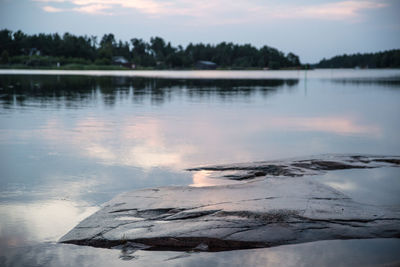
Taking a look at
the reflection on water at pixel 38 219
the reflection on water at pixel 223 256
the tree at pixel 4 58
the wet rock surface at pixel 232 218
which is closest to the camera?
the reflection on water at pixel 223 256

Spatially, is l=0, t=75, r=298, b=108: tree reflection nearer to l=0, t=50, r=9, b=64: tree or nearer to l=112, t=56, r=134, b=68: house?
l=0, t=50, r=9, b=64: tree

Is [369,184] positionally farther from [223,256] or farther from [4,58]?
[4,58]

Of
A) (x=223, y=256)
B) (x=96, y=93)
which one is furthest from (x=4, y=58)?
(x=223, y=256)

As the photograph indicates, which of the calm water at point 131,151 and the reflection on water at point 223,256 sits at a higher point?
the calm water at point 131,151

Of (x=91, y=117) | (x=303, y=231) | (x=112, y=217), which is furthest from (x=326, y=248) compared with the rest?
(x=91, y=117)

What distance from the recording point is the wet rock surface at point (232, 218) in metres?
6.04

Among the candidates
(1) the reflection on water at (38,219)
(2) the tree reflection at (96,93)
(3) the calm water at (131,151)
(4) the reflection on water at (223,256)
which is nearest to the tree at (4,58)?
(2) the tree reflection at (96,93)

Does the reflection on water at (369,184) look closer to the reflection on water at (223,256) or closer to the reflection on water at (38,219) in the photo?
the reflection on water at (223,256)

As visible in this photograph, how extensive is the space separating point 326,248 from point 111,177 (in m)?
5.25

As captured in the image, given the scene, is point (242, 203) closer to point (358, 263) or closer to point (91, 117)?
point (358, 263)

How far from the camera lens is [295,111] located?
79.0 feet

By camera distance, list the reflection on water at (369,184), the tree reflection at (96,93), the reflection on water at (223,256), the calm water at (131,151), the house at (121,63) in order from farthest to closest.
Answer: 1. the house at (121,63)
2. the tree reflection at (96,93)
3. the reflection on water at (369,184)
4. the calm water at (131,151)
5. the reflection on water at (223,256)

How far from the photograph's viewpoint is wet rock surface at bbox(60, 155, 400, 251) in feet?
19.8

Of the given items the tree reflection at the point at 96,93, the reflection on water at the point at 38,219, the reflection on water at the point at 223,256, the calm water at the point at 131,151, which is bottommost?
the reflection on water at the point at 223,256
